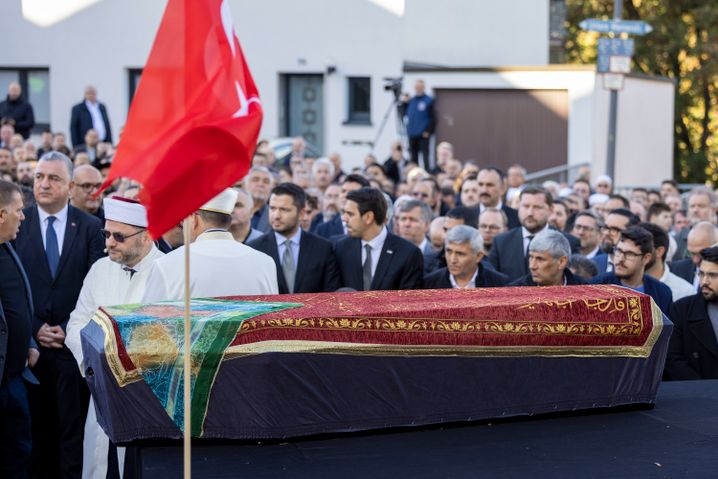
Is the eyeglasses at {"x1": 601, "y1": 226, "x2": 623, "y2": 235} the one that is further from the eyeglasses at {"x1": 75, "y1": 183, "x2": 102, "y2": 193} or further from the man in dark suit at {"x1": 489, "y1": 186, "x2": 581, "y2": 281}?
the eyeglasses at {"x1": 75, "y1": 183, "x2": 102, "y2": 193}

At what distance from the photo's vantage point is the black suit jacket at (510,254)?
32.8 ft

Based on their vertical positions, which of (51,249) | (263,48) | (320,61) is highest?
(263,48)

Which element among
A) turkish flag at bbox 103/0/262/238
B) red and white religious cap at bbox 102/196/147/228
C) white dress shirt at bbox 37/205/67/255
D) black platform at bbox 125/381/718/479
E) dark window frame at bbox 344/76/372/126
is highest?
dark window frame at bbox 344/76/372/126

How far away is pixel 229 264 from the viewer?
6.37 m

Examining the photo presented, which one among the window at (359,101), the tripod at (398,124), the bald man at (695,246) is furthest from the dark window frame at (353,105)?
the bald man at (695,246)

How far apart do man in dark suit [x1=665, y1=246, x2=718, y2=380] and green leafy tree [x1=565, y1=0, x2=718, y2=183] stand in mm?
29676

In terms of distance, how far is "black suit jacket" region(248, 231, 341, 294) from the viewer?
8805 millimetres

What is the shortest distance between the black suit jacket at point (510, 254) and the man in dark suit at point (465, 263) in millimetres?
1473

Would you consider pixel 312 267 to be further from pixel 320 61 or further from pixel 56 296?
pixel 320 61

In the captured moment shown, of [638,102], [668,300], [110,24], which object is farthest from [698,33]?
[668,300]

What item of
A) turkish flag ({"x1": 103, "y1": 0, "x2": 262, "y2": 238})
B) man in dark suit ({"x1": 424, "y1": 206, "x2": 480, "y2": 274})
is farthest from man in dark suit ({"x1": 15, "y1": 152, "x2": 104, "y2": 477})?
turkish flag ({"x1": 103, "y1": 0, "x2": 262, "y2": 238})

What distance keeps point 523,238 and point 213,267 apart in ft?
14.7

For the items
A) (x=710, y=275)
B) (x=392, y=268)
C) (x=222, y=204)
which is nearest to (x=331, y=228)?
(x=392, y=268)

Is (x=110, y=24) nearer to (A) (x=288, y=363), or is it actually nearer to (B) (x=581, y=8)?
(B) (x=581, y=8)
